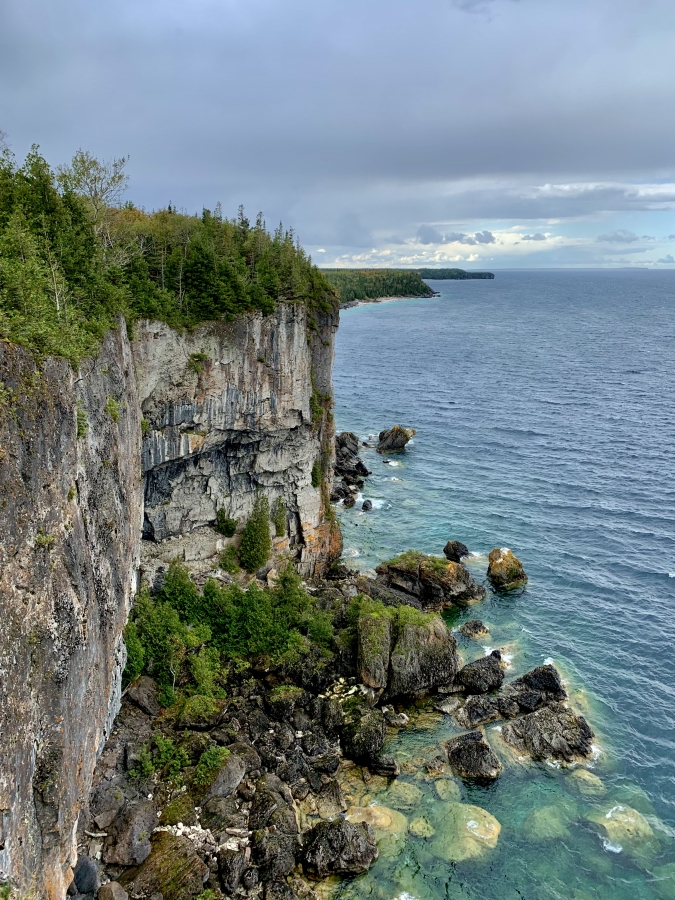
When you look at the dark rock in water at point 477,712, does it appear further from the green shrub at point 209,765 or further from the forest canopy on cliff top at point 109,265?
the forest canopy on cliff top at point 109,265

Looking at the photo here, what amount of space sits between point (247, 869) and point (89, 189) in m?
40.9

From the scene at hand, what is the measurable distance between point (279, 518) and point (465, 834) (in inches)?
1124

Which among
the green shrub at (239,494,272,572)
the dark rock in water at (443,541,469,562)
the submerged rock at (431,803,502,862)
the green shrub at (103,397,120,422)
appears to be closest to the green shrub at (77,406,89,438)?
the green shrub at (103,397,120,422)

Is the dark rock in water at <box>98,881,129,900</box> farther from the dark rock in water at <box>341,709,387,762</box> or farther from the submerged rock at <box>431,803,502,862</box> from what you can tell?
the submerged rock at <box>431,803,502,862</box>

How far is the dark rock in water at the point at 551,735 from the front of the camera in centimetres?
3762

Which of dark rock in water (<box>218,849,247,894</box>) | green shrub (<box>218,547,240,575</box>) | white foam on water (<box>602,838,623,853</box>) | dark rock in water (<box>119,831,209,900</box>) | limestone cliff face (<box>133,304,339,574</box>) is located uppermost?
limestone cliff face (<box>133,304,339,574</box>)

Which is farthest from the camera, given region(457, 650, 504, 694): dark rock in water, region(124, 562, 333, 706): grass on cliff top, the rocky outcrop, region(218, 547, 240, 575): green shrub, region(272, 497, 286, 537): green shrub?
region(272, 497, 286, 537): green shrub

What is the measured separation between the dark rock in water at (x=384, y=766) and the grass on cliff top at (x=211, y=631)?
8455 mm

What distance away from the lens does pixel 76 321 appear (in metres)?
28.4

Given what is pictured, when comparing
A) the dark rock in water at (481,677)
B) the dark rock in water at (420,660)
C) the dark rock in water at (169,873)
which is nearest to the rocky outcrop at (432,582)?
the dark rock in water at (420,660)

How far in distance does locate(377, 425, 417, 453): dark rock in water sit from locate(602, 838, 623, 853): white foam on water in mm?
63194

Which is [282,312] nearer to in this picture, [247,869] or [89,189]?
[89,189]

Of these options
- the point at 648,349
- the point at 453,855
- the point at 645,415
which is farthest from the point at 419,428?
the point at 648,349

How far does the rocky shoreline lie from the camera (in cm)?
2850
